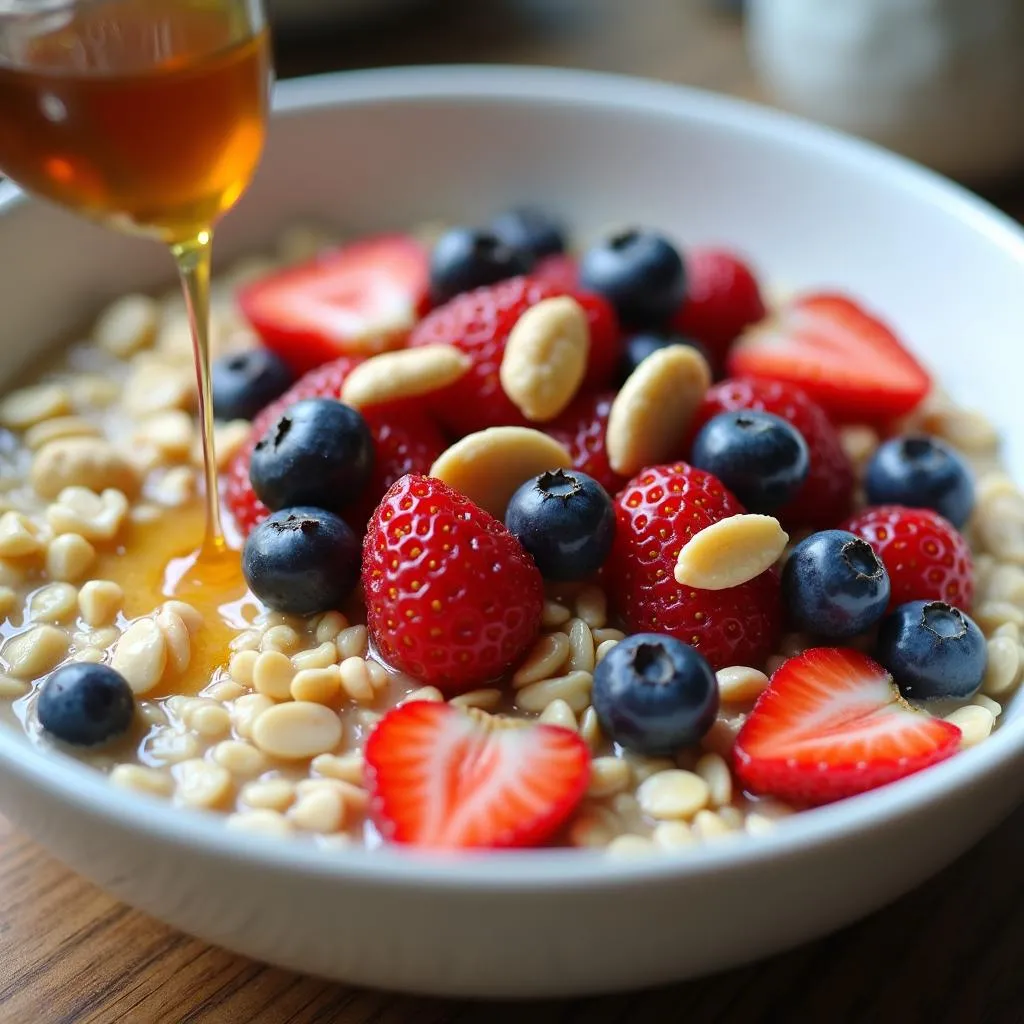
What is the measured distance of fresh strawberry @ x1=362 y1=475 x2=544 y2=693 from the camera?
0.96 metres

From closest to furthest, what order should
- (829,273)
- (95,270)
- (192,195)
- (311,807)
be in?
(311,807), (192,195), (95,270), (829,273)

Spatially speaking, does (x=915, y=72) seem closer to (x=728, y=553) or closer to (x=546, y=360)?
(x=546, y=360)

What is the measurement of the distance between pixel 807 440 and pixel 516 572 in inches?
13.9

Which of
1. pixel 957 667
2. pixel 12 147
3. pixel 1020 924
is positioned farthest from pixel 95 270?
pixel 1020 924

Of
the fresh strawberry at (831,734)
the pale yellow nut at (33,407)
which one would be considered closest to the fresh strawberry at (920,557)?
the fresh strawberry at (831,734)

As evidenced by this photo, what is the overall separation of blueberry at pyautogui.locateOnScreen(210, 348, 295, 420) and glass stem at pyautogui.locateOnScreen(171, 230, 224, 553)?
0.16 meters

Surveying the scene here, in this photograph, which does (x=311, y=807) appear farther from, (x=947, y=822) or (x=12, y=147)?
(x=12, y=147)

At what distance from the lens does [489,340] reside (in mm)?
1190

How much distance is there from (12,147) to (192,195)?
5.2 inches

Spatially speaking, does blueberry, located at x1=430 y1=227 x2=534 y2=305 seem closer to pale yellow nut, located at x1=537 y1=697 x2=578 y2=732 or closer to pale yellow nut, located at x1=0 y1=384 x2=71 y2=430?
pale yellow nut, located at x1=0 y1=384 x2=71 y2=430

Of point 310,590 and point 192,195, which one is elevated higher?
point 192,195

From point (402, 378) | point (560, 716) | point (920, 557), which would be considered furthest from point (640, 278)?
point (560, 716)

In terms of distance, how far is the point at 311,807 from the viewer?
2.92 feet

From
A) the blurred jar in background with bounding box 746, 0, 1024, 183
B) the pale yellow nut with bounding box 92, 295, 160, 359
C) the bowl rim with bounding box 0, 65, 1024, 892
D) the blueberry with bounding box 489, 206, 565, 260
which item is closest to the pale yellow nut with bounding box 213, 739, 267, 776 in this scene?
the bowl rim with bounding box 0, 65, 1024, 892
